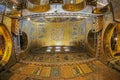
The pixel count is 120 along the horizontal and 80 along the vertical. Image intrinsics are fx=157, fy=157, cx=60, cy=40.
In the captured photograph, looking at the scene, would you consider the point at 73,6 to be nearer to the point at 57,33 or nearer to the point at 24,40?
the point at 24,40

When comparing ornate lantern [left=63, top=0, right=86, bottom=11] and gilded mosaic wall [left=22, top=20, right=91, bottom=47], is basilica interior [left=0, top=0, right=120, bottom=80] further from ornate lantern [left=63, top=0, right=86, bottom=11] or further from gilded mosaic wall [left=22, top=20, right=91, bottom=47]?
gilded mosaic wall [left=22, top=20, right=91, bottom=47]

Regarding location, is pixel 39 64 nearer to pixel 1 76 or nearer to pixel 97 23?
pixel 1 76

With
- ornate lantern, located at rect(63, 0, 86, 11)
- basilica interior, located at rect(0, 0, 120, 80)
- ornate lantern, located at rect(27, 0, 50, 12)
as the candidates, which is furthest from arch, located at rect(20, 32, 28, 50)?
ornate lantern, located at rect(63, 0, 86, 11)

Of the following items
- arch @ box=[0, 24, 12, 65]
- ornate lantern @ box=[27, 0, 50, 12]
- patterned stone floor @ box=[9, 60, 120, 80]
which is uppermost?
ornate lantern @ box=[27, 0, 50, 12]

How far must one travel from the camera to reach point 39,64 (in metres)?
8.96

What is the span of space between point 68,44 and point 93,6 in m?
5.88

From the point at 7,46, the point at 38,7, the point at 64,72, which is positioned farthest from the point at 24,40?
the point at 64,72

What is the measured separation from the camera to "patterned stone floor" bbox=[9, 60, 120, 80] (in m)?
7.66

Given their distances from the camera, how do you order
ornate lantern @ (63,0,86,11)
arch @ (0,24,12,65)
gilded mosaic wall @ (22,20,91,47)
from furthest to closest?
gilded mosaic wall @ (22,20,91,47), ornate lantern @ (63,0,86,11), arch @ (0,24,12,65)

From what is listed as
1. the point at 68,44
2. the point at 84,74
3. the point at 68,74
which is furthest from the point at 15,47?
the point at 68,44

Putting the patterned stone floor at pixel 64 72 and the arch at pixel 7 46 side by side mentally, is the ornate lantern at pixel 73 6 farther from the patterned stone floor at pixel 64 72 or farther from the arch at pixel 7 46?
the arch at pixel 7 46

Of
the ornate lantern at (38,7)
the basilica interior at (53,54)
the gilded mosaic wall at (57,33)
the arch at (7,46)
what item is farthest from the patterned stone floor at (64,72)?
the gilded mosaic wall at (57,33)

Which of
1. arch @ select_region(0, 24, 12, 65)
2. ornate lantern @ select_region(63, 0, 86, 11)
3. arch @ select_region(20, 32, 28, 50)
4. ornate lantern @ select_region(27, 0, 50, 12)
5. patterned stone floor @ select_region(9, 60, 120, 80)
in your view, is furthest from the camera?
arch @ select_region(20, 32, 28, 50)

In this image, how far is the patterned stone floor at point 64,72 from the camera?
766 cm
